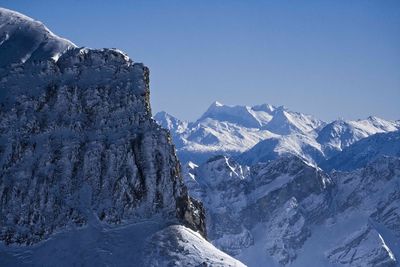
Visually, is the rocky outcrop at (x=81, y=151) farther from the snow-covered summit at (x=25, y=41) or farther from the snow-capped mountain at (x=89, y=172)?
the snow-covered summit at (x=25, y=41)

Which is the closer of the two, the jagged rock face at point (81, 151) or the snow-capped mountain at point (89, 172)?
the snow-capped mountain at point (89, 172)

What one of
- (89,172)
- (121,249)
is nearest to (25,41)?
(89,172)

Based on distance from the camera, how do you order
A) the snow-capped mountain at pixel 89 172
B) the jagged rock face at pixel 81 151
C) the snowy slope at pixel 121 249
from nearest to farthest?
the snowy slope at pixel 121 249 < the snow-capped mountain at pixel 89 172 < the jagged rock face at pixel 81 151

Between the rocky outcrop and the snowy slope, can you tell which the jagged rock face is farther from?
the snowy slope

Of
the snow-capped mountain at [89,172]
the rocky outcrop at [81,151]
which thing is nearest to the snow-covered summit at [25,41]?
the snow-capped mountain at [89,172]

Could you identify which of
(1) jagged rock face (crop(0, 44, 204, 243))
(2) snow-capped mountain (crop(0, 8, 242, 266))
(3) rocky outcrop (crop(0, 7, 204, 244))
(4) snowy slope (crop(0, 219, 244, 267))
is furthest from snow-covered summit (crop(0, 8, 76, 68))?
(4) snowy slope (crop(0, 219, 244, 267))

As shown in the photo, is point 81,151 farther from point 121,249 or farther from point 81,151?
point 121,249
